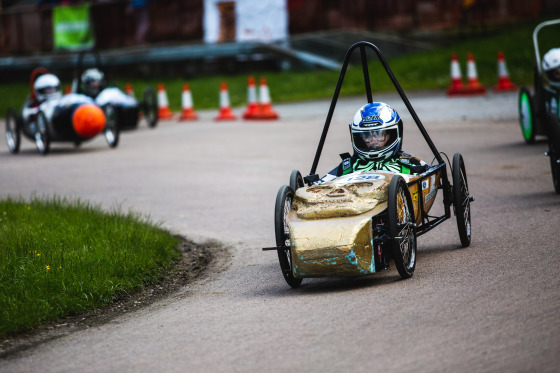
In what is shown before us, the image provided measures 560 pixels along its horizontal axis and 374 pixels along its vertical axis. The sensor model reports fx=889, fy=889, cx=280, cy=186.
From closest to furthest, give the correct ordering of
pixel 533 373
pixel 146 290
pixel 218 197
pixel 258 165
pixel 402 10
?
1. pixel 533 373
2. pixel 146 290
3. pixel 218 197
4. pixel 258 165
5. pixel 402 10

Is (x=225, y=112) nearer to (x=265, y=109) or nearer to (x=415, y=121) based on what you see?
(x=265, y=109)

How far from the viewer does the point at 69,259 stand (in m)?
7.31

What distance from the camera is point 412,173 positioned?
24.5 ft

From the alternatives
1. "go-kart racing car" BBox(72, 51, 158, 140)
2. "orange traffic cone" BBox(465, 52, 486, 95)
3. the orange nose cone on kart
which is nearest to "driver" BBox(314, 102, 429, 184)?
the orange nose cone on kart

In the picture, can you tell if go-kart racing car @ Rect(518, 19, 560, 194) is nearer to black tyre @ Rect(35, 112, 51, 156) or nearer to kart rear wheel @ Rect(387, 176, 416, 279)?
kart rear wheel @ Rect(387, 176, 416, 279)

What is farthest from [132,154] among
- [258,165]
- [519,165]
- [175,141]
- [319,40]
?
[319,40]

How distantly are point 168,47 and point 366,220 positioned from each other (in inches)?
1091

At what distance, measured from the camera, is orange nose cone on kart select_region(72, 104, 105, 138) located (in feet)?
53.2

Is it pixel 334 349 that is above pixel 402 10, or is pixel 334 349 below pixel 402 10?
below

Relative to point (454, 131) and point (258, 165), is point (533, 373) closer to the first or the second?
point (258, 165)

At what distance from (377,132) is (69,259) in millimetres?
2781

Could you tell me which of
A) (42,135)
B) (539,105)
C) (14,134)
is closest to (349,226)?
(539,105)

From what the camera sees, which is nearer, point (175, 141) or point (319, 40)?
point (175, 141)

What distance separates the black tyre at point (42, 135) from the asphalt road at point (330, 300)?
3661 mm
